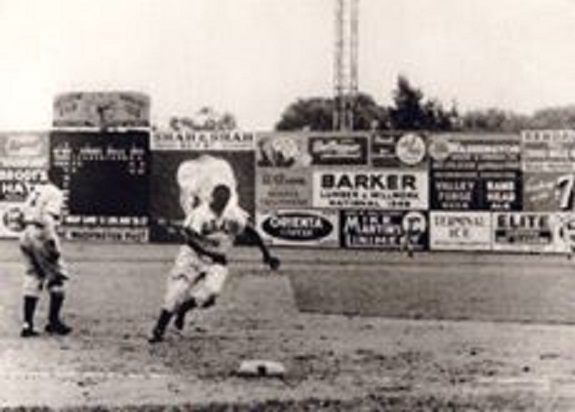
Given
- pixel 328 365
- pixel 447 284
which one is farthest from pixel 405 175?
pixel 328 365

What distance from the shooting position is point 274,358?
8.56m

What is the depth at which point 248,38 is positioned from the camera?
10156mm

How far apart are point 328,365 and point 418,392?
39.3 inches

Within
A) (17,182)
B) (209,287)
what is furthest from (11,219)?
(209,287)

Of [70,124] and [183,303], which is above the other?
[70,124]

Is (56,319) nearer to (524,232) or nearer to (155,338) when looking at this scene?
(155,338)

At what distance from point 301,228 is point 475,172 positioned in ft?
9.42

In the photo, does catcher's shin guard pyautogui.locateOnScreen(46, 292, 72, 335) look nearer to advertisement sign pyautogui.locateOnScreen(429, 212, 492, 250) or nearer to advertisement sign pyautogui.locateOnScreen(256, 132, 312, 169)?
advertisement sign pyautogui.locateOnScreen(256, 132, 312, 169)

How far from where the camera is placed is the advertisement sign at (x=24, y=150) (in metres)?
13.3

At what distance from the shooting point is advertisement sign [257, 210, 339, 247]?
20.1 metres

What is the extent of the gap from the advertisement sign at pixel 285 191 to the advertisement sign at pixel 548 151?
11.2 ft

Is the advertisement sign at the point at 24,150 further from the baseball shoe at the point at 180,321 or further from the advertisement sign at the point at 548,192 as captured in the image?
the advertisement sign at the point at 548,192

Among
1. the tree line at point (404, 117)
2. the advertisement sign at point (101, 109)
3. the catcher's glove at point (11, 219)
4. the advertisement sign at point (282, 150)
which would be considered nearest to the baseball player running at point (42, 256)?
the advertisement sign at point (101, 109)

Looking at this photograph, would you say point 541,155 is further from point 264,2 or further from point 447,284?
point 264,2
